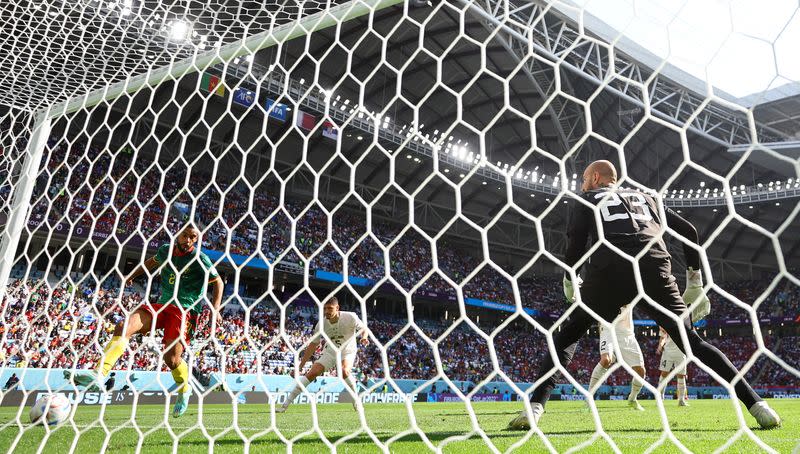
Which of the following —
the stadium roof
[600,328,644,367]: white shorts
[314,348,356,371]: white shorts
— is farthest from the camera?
the stadium roof

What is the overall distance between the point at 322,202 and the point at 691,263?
925 inches

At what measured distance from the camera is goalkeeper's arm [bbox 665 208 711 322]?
2.24m

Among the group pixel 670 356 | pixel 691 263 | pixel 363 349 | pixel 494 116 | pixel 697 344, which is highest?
pixel 691 263

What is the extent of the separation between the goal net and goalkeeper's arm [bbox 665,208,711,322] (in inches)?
12.5

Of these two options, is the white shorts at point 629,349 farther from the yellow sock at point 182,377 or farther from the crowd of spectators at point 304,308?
the crowd of spectators at point 304,308

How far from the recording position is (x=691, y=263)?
2418mm

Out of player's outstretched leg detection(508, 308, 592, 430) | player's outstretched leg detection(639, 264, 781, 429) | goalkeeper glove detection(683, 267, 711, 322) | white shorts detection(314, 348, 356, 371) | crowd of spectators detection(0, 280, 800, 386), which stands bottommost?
crowd of spectators detection(0, 280, 800, 386)

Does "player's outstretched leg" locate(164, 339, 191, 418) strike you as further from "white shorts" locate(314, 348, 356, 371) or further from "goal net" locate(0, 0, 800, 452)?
"white shorts" locate(314, 348, 356, 371)

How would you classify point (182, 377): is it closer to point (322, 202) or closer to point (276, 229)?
point (276, 229)

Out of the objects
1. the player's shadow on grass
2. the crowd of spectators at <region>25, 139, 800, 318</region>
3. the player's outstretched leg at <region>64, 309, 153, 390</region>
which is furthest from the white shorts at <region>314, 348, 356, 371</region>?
the crowd of spectators at <region>25, 139, 800, 318</region>

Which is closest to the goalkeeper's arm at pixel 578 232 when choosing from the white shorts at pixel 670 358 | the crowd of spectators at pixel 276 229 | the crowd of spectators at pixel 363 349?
the white shorts at pixel 670 358

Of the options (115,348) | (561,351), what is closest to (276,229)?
(115,348)

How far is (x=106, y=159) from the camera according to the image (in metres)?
20.2

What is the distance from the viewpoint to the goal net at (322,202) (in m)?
2.81
